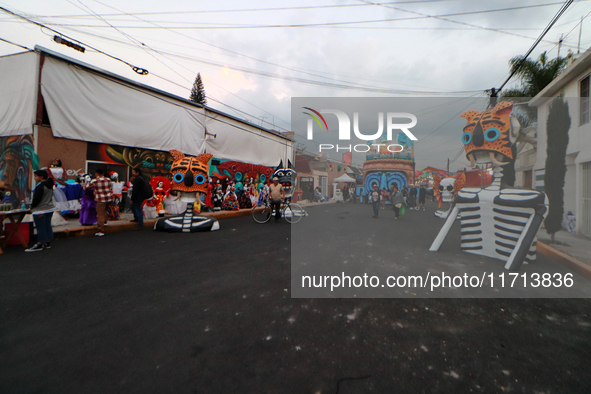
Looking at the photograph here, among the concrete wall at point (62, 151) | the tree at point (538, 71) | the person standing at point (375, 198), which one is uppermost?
the tree at point (538, 71)

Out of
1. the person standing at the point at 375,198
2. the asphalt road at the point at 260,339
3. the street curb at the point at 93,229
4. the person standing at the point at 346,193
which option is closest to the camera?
the asphalt road at the point at 260,339

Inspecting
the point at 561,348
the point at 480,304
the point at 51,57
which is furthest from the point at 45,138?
the point at 561,348

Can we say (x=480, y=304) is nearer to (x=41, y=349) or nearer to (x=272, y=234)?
(x=41, y=349)

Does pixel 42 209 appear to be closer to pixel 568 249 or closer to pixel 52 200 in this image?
pixel 52 200

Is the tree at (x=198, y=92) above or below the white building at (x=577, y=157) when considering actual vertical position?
above

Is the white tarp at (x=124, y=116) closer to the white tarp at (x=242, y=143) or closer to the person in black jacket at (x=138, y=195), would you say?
the white tarp at (x=242, y=143)

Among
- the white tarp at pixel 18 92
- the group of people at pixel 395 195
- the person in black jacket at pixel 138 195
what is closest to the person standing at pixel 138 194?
the person in black jacket at pixel 138 195

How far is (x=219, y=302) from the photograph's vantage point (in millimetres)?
3418

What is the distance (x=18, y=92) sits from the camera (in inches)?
340

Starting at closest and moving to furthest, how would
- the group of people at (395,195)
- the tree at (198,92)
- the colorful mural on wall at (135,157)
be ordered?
the group of people at (395,195) < the colorful mural on wall at (135,157) < the tree at (198,92)

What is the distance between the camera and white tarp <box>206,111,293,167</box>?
1560cm

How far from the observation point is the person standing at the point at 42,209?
18.8 ft

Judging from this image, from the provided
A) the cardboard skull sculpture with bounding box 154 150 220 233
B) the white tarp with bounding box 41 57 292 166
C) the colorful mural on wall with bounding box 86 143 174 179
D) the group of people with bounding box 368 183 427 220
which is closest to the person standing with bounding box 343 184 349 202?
the group of people with bounding box 368 183 427 220

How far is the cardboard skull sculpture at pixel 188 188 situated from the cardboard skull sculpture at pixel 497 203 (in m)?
6.47
